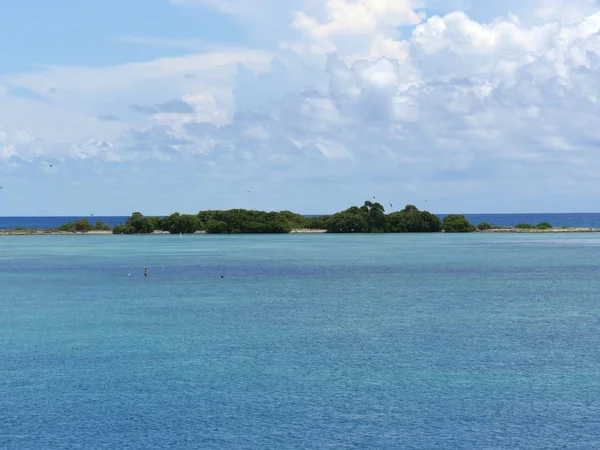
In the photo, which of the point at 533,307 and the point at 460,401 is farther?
the point at 533,307

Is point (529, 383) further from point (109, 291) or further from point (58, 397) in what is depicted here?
point (109, 291)

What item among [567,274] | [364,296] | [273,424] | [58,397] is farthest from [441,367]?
[567,274]

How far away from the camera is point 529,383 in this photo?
Result: 36375 mm

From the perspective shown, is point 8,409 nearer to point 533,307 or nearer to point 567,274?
point 533,307

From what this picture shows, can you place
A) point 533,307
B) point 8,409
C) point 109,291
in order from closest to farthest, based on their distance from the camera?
1. point 8,409
2. point 533,307
3. point 109,291

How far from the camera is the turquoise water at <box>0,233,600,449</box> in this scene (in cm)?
2980

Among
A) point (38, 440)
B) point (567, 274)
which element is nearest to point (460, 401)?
point (38, 440)

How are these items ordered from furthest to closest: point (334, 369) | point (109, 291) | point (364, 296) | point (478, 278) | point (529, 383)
→ point (478, 278) → point (109, 291) → point (364, 296) → point (334, 369) → point (529, 383)

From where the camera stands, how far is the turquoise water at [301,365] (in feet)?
97.8

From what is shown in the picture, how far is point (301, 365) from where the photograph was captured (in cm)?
4053

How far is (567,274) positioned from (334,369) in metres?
60.7

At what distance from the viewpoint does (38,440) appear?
28.9m

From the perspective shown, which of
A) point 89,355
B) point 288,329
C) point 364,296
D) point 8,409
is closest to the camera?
point 8,409

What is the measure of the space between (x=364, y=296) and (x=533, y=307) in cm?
1472
